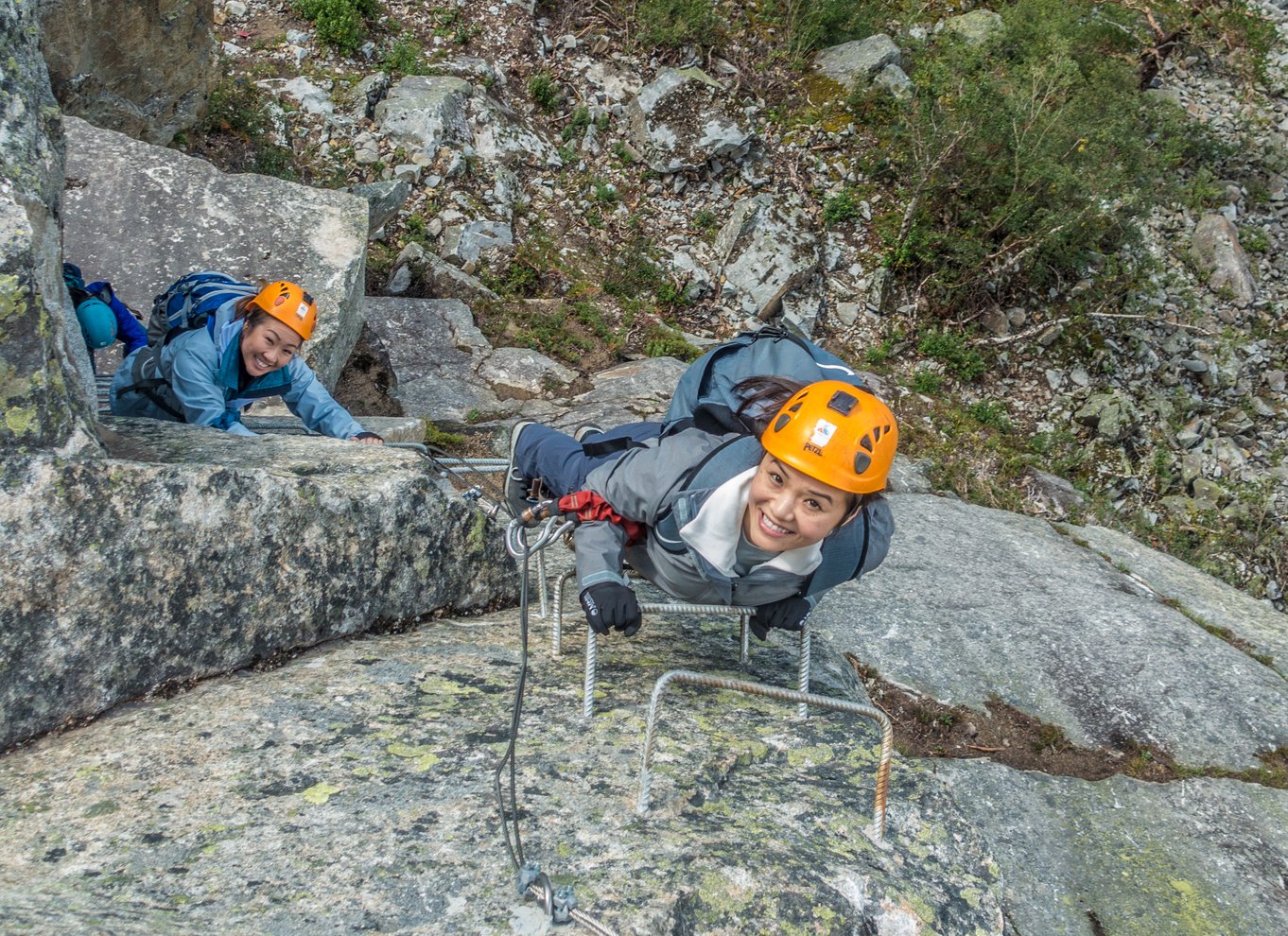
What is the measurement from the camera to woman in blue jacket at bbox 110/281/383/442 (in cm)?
557

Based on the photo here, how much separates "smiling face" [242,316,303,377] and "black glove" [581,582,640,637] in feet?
9.35

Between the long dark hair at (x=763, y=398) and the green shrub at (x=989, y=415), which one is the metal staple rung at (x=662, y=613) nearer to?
the long dark hair at (x=763, y=398)

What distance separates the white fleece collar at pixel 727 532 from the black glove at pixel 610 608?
0.36 metres

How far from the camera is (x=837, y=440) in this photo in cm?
358

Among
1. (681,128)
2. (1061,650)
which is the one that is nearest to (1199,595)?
(1061,650)

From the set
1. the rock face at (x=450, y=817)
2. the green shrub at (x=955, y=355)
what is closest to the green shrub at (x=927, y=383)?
the green shrub at (x=955, y=355)

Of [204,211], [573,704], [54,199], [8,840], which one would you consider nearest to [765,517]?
[573,704]

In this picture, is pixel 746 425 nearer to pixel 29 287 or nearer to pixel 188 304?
pixel 29 287

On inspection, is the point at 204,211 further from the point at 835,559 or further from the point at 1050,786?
the point at 1050,786

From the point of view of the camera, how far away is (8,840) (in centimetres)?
279

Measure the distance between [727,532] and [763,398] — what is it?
661mm

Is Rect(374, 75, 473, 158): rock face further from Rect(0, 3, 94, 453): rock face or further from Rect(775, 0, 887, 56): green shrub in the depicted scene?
Rect(0, 3, 94, 453): rock face

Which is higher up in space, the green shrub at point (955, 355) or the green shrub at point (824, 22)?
the green shrub at point (824, 22)

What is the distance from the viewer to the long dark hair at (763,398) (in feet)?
13.5
